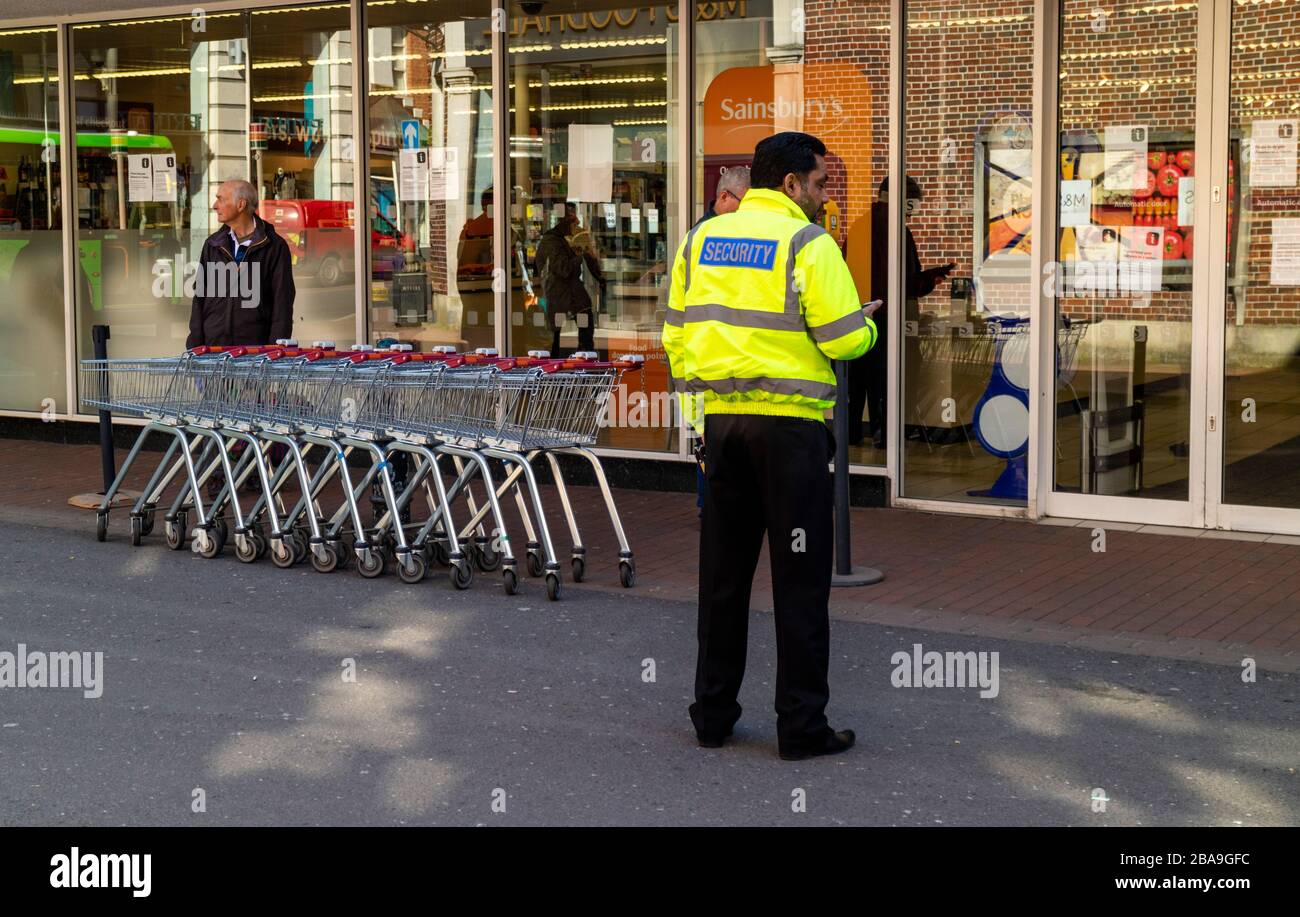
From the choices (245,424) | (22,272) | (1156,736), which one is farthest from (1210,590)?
(22,272)

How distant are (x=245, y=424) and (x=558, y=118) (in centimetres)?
395

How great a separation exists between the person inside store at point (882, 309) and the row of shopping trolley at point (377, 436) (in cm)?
250

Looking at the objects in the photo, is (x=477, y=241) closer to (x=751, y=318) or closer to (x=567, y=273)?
(x=567, y=273)

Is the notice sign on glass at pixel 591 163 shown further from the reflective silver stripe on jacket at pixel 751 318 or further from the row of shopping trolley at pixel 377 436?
the reflective silver stripe on jacket at pixel 751 318

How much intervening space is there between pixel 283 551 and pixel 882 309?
4.17m

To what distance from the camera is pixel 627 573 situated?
8.81 m

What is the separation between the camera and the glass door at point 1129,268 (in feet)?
33.1

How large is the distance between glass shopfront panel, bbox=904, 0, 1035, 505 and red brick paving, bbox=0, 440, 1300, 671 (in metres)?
0.43

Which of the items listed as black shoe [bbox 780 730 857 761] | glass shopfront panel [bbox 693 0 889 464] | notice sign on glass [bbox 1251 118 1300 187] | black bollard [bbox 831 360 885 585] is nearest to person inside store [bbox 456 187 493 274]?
glass shopfront panel [bbox 693 0 889 464]

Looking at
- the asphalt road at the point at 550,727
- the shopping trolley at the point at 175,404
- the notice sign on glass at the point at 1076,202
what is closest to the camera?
the asphalt road at the point at 550,727

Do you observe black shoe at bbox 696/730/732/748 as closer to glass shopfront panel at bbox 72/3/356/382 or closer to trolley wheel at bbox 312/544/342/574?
trolley wheel at bbox 312/544/342/574

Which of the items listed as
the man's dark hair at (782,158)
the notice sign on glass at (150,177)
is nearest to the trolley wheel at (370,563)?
the man's dark hair at (782,158)

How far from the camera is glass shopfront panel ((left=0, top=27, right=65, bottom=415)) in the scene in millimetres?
15008

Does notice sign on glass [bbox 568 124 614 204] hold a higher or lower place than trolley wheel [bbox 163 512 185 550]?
higher
